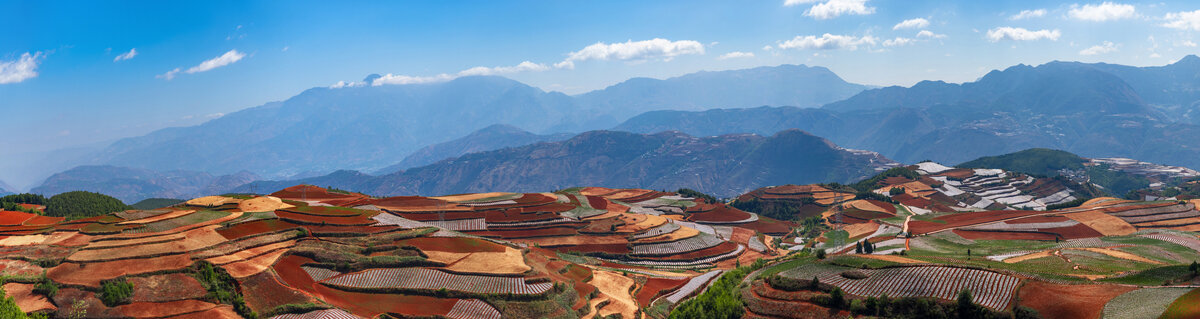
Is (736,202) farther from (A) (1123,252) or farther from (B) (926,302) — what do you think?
(B) (926,302)

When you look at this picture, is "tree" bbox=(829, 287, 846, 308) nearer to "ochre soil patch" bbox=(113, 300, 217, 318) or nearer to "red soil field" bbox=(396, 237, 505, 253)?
"red soil field" bbox=(396, 237, 505, 253)

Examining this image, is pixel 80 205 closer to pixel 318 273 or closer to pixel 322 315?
pixel 318 273

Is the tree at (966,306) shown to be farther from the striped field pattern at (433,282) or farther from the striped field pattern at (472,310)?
the striped field pattern at (472,310)

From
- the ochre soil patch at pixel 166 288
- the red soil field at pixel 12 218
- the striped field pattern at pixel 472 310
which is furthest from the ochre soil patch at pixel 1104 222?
the red soil field at pixel 12 218

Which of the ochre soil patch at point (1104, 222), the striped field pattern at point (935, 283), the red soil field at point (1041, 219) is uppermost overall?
the striped field pattern at point (935, 283)

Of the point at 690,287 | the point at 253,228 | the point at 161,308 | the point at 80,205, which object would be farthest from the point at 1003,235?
the point at 80,205

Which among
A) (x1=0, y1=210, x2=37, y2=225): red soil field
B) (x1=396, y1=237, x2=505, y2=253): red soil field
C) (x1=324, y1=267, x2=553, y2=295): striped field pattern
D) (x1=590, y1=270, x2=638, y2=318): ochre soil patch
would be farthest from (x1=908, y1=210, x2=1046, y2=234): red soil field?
(x1=0, y1=210, x2=37, y2=225): red soil field
